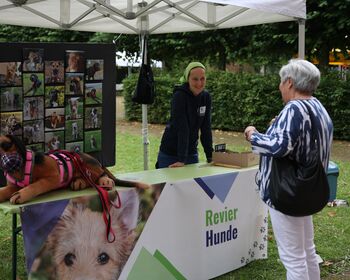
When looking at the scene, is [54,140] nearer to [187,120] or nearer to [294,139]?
[187,120]

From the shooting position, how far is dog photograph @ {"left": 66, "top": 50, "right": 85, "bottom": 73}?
4.90m

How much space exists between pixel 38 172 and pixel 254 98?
1035 cm

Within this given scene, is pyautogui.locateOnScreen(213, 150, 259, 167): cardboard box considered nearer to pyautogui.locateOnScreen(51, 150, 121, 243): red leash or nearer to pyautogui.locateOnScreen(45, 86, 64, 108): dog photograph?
pyautogui.locateOnScreen(51, 150, 121, 243): red leash

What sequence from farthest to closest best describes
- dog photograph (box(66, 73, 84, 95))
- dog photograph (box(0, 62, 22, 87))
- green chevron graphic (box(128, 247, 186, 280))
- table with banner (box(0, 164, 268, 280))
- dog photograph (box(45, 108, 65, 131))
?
1. dog photograph (box(66, 73, 84, 95))
2. dog photograph (box(45, 108, 65, 131))
3. dog photograph (box(0, 62, 22, 87))
4. green chevron graphic (box(128, 247, 186, 280))
5. table with banner (box(0, 164, 268, 280))

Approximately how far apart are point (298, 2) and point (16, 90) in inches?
101

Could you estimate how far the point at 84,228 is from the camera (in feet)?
11.2

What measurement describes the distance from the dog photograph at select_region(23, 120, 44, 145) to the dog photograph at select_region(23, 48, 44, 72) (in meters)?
0.47

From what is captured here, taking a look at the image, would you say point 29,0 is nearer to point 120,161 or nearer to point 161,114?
point 120,161

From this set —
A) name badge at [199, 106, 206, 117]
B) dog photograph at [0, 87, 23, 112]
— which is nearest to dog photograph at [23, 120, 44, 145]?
dog photograph at [0, 87, 23, 112]

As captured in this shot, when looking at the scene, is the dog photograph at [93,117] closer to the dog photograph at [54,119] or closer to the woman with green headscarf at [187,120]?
the dog photograph at [54,119]

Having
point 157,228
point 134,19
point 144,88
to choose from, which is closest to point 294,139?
point 157,228

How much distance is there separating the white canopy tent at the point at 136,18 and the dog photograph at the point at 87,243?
2252 millimetres

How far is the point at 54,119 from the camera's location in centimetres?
490

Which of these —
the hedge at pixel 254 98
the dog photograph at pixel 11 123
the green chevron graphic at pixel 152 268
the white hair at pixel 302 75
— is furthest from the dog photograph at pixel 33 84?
the hedge at pixel 254 98
